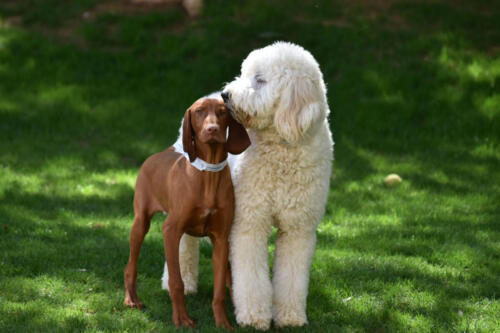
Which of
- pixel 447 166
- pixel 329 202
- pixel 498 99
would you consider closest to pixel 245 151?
pixel 329 202

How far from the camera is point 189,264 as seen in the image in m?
4.94

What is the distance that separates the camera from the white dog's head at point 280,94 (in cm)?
397

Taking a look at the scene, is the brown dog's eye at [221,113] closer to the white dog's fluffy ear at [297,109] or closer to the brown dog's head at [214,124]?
the brown dog's head at [214,124]

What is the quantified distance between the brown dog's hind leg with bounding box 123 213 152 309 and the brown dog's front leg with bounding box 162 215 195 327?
1.41ft

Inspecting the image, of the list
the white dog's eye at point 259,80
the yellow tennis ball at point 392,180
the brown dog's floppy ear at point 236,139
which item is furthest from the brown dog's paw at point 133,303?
the yellow tennis ball at point 392,180

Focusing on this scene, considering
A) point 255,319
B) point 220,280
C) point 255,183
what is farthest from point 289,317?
point 255,183

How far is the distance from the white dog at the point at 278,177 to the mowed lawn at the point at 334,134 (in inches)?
15.4

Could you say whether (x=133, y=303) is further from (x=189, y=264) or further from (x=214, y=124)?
(x=214, y=124)

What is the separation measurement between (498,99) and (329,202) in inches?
142

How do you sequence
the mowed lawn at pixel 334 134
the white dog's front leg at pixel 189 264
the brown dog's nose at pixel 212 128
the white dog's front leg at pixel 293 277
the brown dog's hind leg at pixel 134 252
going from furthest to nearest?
1. the white dog's front leg at pixel 189 264
2. the mowed lawn at pixel 334 134
3. the brown dog's hind leg at pixel 134 252
4. the white dog's front leg at pixel 293 277
5. the brown dog's nose at pixel 212 128

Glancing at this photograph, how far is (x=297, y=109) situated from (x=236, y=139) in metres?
0.43

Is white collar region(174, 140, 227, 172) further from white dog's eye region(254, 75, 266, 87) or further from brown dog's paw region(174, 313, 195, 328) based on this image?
brown dog's paw region(174, 313, 195, 328)

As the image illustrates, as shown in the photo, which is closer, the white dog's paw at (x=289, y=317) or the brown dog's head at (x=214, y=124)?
the brown dog's head at (x=214, y=124)

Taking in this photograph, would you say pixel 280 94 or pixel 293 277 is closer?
pixel 280 94
